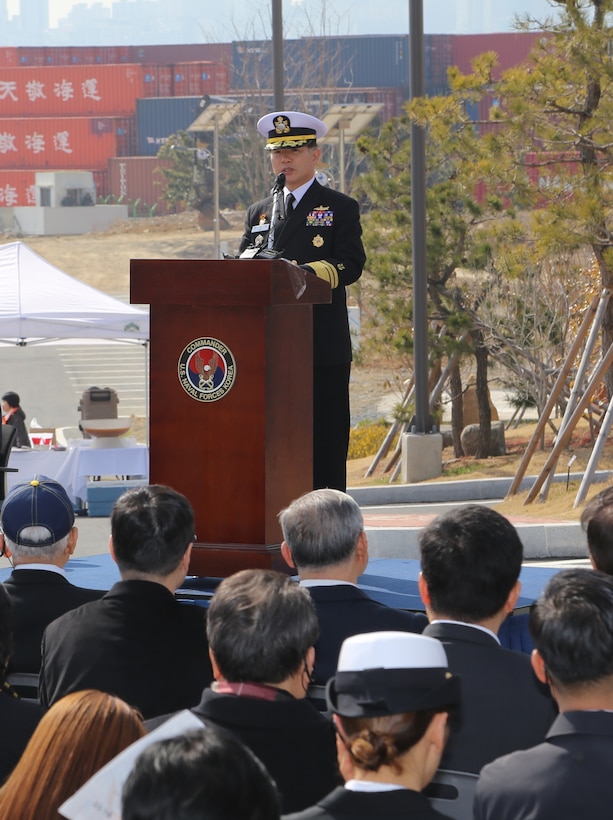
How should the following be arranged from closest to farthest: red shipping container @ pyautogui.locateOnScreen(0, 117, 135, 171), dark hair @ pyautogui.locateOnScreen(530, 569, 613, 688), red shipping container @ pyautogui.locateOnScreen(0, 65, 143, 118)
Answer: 1. dark hair @ pyautogui.locateOnScreen(530, 569, 613, 688)
2. red shipping container @ pyautogui.locateOnScreen(0, 117, 135, 171)
3. red shipping container @ pyautogui.locateOnScreen(0, 65, 143, 118)

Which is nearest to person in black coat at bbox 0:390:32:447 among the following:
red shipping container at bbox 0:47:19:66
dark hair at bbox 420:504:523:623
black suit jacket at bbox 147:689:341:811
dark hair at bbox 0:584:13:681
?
dark hair at bbox 0:584:13:681

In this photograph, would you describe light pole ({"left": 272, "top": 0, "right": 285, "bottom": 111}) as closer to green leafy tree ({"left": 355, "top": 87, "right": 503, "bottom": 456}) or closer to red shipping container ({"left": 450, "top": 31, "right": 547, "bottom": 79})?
green leafy tree ({"left": 355, "top": 87, "right": 503, "bottom": 456})

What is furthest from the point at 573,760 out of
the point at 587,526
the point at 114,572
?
the point at 114,572

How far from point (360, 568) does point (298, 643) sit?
775 mm

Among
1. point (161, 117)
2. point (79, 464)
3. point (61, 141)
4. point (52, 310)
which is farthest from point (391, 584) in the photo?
point (61, 141)

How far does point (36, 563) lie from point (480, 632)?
1316 mm

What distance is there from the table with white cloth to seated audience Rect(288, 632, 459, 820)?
983 centimetres

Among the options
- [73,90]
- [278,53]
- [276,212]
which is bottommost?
[276,212]

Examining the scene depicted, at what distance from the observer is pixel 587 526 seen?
9.59 ft

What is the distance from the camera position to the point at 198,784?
4.44ft

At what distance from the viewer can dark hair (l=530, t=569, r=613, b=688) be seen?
211cm

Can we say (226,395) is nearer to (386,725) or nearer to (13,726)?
(13,726)

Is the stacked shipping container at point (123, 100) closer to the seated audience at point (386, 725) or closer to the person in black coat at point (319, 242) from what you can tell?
the person in black coat at point (319, 242)

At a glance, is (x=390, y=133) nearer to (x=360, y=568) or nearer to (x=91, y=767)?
(x=360, y=568)
